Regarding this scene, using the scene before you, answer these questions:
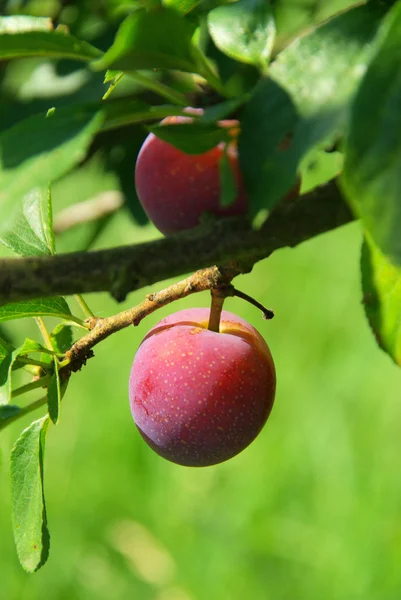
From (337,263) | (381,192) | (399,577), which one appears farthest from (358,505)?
(381,192)

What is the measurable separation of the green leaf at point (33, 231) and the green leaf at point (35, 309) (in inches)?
2.1

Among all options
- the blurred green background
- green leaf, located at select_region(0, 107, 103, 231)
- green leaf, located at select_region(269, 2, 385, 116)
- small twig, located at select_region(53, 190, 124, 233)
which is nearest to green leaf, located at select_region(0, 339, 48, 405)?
green leaf, located at select_region(0, 107, 103, 231)

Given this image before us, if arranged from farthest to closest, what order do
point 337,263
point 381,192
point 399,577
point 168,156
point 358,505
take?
point 337,263 < point 358,505 < point 399,577 < point 168,156 < point 381,192

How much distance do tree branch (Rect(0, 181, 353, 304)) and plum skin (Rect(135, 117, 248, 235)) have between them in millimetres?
73

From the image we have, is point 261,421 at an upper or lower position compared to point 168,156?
lower

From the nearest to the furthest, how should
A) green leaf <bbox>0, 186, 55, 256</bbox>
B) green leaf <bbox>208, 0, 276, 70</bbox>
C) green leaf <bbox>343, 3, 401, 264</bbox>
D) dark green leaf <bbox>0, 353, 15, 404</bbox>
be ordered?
green leaf <bbox>343, 3, 401, 264</bbox>
green leaf <bbox>208, 0, 276, 70</bbox>
dark green leaf <bbox>0, 353, 15, 404</bbox>
green leaf <bbox>0, 186, 55, 256</bbox>

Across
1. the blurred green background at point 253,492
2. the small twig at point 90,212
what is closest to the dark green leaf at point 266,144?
the small twig at point 90,212

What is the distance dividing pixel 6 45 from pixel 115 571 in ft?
6.38

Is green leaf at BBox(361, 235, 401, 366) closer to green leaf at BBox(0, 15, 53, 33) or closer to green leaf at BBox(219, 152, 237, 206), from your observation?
green leaf at BBox(219, 152, 237, 206)

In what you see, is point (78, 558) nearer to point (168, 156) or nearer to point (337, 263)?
point (337, 263)

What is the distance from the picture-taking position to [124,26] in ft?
1.53

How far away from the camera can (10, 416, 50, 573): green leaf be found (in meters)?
0.74

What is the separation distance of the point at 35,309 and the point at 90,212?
2.36 feet

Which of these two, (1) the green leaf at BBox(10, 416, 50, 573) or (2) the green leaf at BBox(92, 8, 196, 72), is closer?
(2) the green leaf at BBox(92, 8, 196, 72)
